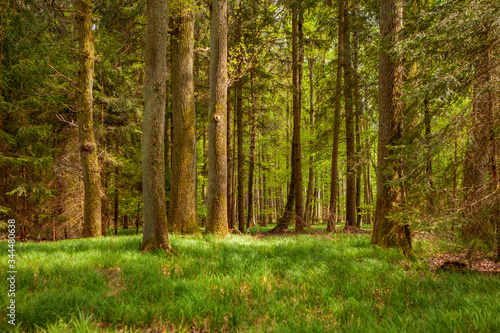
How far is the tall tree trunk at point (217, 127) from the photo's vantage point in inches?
316

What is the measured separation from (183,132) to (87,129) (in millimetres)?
3685

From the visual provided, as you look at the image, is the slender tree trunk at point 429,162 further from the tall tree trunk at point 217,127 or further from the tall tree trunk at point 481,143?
the tall tree trunk at point 217,127

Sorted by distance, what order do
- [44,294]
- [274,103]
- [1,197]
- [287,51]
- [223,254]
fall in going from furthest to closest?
[274,103] → [287,51] → [1,197] → [223,254] → [44,294]

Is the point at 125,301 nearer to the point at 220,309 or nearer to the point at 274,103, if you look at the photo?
the point at 220,309

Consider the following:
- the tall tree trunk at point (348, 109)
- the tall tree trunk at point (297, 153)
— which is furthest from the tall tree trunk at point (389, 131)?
A: the tall tree trunk at point (297, 153)

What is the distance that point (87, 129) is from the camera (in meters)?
9.30

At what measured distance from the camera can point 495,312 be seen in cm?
239

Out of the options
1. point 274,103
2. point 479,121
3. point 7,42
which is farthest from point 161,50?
point 274,103

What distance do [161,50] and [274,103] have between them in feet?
47.6

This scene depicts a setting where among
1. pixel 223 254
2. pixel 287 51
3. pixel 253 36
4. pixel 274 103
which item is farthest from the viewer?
pixel 274 103

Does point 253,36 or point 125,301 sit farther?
point 253,36

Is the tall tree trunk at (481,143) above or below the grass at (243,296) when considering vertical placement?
above

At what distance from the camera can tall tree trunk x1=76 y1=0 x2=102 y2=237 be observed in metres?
9.16

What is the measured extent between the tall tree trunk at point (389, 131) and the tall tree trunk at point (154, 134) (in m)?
4.79
